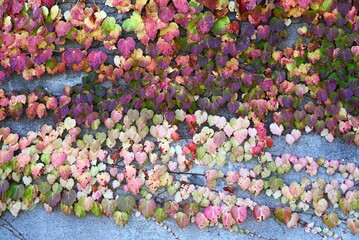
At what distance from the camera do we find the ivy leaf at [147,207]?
8.27ft

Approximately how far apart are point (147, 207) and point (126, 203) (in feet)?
0.41

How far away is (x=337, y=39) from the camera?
8.11ft

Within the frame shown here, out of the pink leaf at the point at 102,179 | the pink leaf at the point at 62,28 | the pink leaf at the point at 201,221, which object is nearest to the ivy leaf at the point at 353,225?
the pink leaf at the point at 201,221

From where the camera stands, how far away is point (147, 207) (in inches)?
99.3

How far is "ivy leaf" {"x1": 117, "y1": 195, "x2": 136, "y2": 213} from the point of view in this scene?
2.52m

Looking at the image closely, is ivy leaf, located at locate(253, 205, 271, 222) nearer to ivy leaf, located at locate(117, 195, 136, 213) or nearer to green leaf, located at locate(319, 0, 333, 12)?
ivy leaf, located at locate(117, 195, 136, 213)

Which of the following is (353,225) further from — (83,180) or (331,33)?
(83,180)

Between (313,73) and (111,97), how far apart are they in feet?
3.86

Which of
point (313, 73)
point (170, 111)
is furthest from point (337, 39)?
point (170, 111)

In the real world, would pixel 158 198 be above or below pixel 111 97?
below

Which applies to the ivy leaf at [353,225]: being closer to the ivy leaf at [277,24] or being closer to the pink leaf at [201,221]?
the pink leaf at [201,221]

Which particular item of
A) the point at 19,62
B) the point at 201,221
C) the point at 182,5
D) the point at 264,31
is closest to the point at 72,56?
the point at 19,62

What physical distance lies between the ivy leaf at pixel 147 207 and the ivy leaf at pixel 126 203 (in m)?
0.04

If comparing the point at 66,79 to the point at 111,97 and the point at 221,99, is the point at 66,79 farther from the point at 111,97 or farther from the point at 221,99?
the point at 221,99
